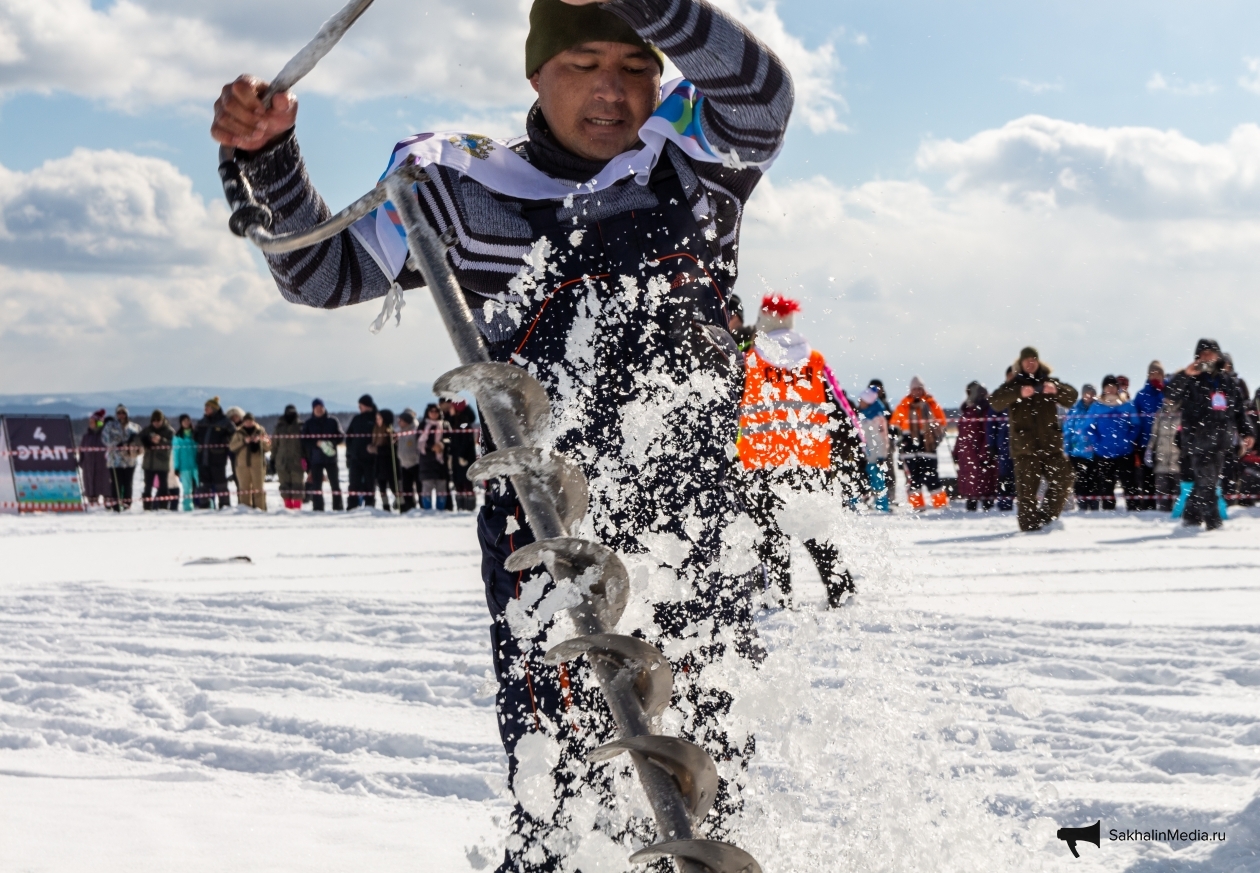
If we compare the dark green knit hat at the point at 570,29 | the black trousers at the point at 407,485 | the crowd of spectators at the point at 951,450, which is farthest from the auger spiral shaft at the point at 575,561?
the black trousers at the point at 407,485

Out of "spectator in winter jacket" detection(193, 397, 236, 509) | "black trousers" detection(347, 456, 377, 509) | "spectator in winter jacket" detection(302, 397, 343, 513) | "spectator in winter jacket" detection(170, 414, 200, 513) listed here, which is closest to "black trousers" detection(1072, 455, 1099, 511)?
"black trousers" detection(347, 456, 377, 509)

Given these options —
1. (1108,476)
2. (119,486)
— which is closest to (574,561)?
(1108,476)

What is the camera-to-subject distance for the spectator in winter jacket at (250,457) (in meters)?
14.1

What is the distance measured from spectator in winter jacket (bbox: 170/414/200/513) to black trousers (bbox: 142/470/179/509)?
0.24 meters

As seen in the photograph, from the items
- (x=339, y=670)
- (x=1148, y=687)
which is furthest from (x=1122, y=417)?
(x=339, y=670)

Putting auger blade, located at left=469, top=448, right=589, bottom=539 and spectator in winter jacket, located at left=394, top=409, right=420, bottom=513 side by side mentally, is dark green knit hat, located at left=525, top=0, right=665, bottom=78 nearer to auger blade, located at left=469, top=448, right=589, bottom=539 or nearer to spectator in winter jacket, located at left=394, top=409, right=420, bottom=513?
auger blade, located at left=469, top=448, right=589, bottom=539

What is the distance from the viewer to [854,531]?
3080mm

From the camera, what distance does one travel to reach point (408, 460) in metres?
13.3

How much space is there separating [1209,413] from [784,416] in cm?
587

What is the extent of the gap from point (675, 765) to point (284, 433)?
13957 millimetres

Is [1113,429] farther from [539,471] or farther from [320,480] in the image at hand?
[539,471]

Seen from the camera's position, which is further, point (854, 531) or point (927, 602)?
point (927, 602)

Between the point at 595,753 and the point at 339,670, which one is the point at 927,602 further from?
the point at 595,753
